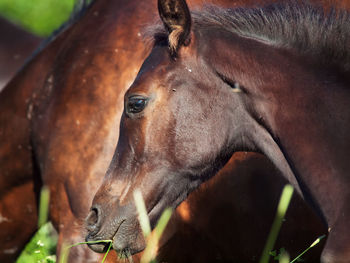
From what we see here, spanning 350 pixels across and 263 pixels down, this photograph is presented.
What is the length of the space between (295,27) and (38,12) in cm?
928

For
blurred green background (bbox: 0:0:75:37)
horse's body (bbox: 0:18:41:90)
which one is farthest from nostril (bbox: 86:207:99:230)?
blurred green background (bbox: 0:0:75:37)

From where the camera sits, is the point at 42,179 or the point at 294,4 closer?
the point at 294,4

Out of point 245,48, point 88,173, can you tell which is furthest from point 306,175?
point 88,173

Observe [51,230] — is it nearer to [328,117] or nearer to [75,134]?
[75,134]

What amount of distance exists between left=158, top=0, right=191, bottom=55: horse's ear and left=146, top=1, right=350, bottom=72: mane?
8 cm

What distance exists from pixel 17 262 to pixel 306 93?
2.78m

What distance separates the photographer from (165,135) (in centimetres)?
375

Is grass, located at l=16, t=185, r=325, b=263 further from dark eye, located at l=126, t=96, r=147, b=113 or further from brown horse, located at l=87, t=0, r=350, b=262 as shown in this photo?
dark eye, located at l=126, t=96, r=147, b=113

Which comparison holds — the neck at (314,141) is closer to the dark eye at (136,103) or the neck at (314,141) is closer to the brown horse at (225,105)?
the brown horse at (225,105)

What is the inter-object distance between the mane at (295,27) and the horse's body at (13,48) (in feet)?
14.9

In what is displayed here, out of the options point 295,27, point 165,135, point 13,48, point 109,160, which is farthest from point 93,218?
point 13,48

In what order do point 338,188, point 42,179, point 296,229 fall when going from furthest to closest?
point 42,179
point 296,229
point 338,188

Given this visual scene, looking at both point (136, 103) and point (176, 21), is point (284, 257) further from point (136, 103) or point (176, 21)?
point (176, 21)

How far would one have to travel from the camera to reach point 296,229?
4.41m
